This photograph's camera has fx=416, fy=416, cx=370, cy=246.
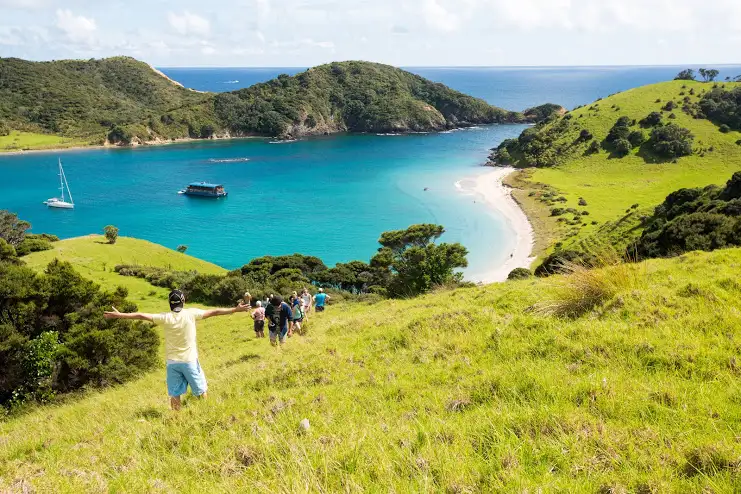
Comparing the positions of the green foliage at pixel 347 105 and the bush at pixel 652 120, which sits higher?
the green foliage at pixel 347 105

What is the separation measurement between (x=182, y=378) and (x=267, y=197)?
7876cm

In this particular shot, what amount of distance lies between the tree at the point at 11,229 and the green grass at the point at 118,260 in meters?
6.61

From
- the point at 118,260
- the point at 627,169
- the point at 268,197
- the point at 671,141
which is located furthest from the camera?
the point at 671,141

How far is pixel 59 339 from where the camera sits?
14.2 meters

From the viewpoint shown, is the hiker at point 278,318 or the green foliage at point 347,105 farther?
the green foliage at point 347,105

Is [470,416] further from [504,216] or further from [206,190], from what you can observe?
[206,190]

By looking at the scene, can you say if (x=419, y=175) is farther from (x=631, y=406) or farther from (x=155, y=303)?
(x=631, y=406)

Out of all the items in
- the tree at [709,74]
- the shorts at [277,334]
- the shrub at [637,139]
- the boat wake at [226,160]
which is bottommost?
the shorts at [277,334]

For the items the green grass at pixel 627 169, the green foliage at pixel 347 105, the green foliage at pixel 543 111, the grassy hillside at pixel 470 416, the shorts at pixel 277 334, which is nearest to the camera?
the grassy hillside at pixel 470 416

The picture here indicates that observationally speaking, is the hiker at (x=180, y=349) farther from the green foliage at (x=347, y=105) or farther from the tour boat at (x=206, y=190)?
the green foliage at (x=347, y=105)

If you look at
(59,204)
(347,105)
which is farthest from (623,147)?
(59,204)

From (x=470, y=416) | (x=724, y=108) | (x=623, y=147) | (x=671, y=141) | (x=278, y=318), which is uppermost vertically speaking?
(x=724, y=108)

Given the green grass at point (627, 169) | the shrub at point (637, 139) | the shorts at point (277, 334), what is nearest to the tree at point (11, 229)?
the shorts at point (277, 334)

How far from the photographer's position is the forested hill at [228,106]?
456 feet
